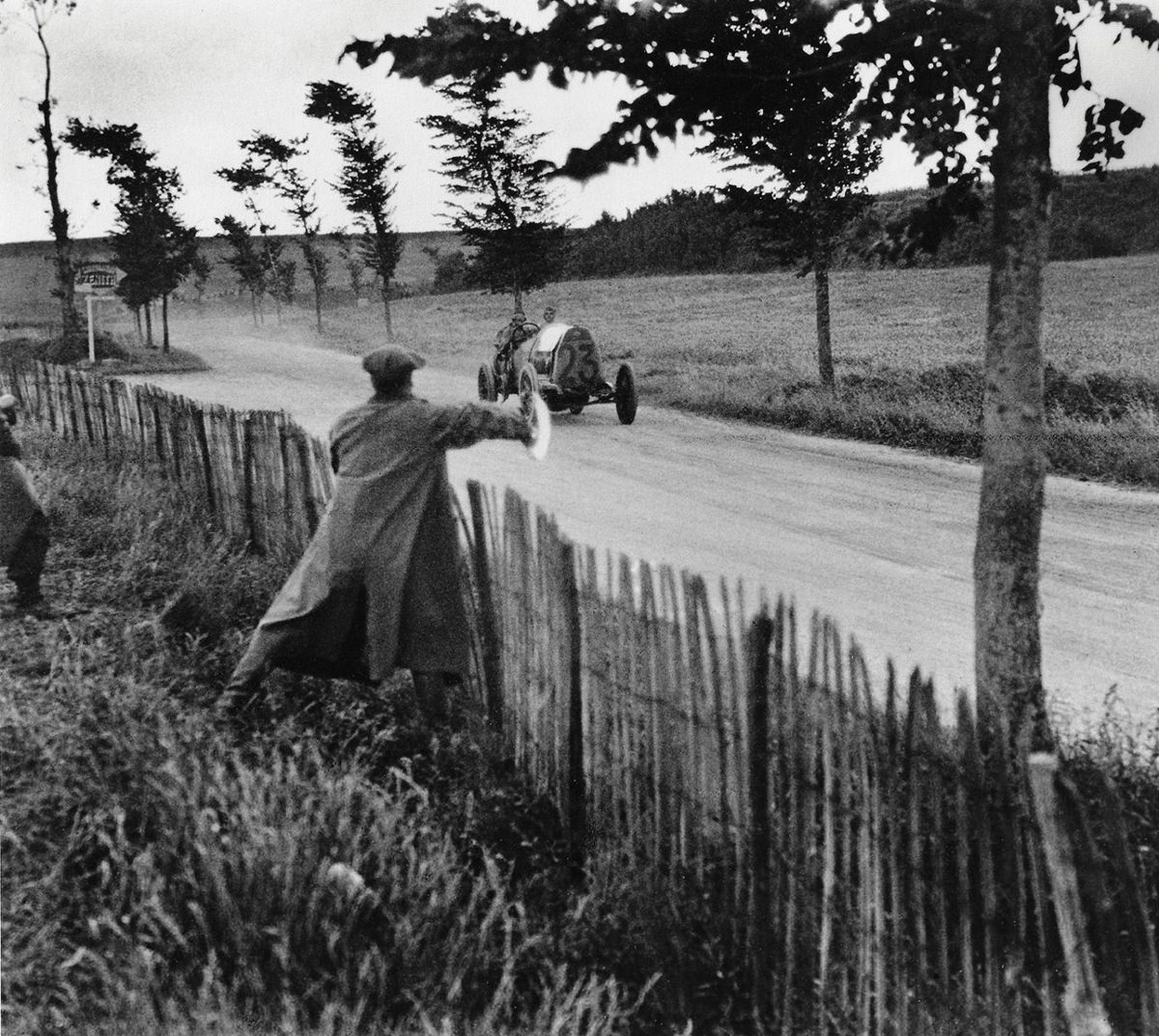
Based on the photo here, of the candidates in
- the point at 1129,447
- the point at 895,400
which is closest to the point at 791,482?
the point at 1129,447

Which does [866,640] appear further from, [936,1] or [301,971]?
[301,971]

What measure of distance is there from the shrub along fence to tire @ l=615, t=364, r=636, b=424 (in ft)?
34.6

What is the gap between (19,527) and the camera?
605 centimetres

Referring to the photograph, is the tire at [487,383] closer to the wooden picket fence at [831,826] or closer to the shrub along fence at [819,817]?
the shrub along fence at [819,817]

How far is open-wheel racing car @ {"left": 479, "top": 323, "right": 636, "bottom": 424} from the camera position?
14609 mm

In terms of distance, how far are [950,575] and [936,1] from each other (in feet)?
16.0

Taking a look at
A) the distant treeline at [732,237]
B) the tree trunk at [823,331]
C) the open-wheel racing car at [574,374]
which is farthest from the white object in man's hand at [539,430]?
the tree trunk at [823,331]

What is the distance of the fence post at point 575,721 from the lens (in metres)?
3.84

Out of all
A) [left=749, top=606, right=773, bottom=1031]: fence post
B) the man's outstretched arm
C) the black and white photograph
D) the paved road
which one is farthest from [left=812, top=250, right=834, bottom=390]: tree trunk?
[left=749, top=606, right=773, bottom=1031]: fence post

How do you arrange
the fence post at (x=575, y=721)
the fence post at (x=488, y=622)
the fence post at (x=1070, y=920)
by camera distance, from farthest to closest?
1. the fence post at (x=488, y=622)
2. the fence post at (x=575, y=721)
3. the fence post at (x=1070, y=920)

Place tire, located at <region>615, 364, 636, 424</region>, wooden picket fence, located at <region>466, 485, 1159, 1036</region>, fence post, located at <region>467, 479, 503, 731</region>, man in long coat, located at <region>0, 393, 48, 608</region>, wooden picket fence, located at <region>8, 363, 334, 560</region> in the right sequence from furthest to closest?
tire, located at <region>615, 364, 636, 424</region>, wooden picket fence, located at <region>8, 363, 334, 560</region>, man in long coat, located at <region>0, 393, 48, 608</region>, fence post, located at <region>467, 479, 503, 731</region>, wooden picket fence, located at <region>466, 485, 1159, 1036</region>

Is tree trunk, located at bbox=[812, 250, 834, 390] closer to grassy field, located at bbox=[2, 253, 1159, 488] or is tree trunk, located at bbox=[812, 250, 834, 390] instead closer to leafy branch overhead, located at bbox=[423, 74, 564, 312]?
grassy field, located at bbox=[2, 253, 1159, 488]

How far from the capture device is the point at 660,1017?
3.06 meters

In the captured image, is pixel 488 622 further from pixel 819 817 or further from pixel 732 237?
pixel 732 237
